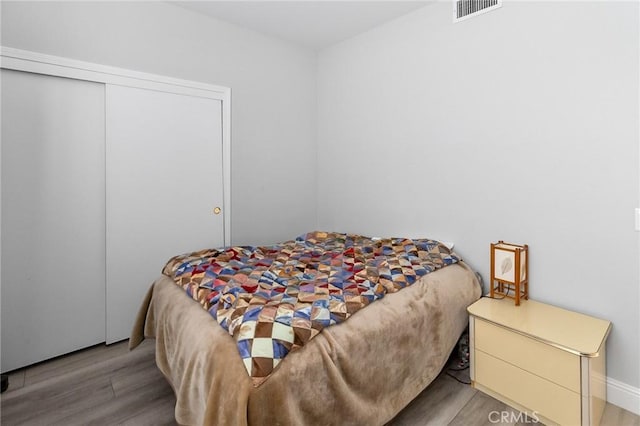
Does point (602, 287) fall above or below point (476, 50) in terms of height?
below

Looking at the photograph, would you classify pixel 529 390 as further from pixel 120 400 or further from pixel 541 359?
pixel 120 400

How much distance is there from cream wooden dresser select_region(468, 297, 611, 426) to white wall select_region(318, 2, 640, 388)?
0.28m

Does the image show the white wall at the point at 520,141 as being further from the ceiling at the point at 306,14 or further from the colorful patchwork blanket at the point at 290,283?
the colorful patchwork blanket at the point at 290,283

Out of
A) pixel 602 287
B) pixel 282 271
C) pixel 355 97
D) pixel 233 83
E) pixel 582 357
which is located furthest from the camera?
pixel 355 97

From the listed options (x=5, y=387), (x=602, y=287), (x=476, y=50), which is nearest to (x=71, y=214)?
(x=5, y=387)

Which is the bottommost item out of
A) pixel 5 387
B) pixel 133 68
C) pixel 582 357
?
pixel 5 387

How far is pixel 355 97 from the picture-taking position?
10.5 ft

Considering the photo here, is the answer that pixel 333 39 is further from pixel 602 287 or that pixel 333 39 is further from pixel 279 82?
pixel 602 287

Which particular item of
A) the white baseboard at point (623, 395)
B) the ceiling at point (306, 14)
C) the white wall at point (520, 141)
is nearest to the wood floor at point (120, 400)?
the white baseboard at point (623, 395)

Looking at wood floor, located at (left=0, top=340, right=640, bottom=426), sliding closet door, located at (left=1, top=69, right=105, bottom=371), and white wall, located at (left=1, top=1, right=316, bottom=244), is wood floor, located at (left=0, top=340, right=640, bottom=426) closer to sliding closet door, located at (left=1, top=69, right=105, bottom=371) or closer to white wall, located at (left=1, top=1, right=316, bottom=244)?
sliding closet door, located at (left=1, top=69, right=105, bottom=371)

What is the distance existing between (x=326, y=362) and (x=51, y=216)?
214 cm

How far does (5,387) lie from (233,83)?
8.78 ft

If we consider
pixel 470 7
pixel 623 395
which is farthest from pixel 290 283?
pixel 470 7

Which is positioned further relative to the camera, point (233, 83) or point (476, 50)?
point (233, 83)
